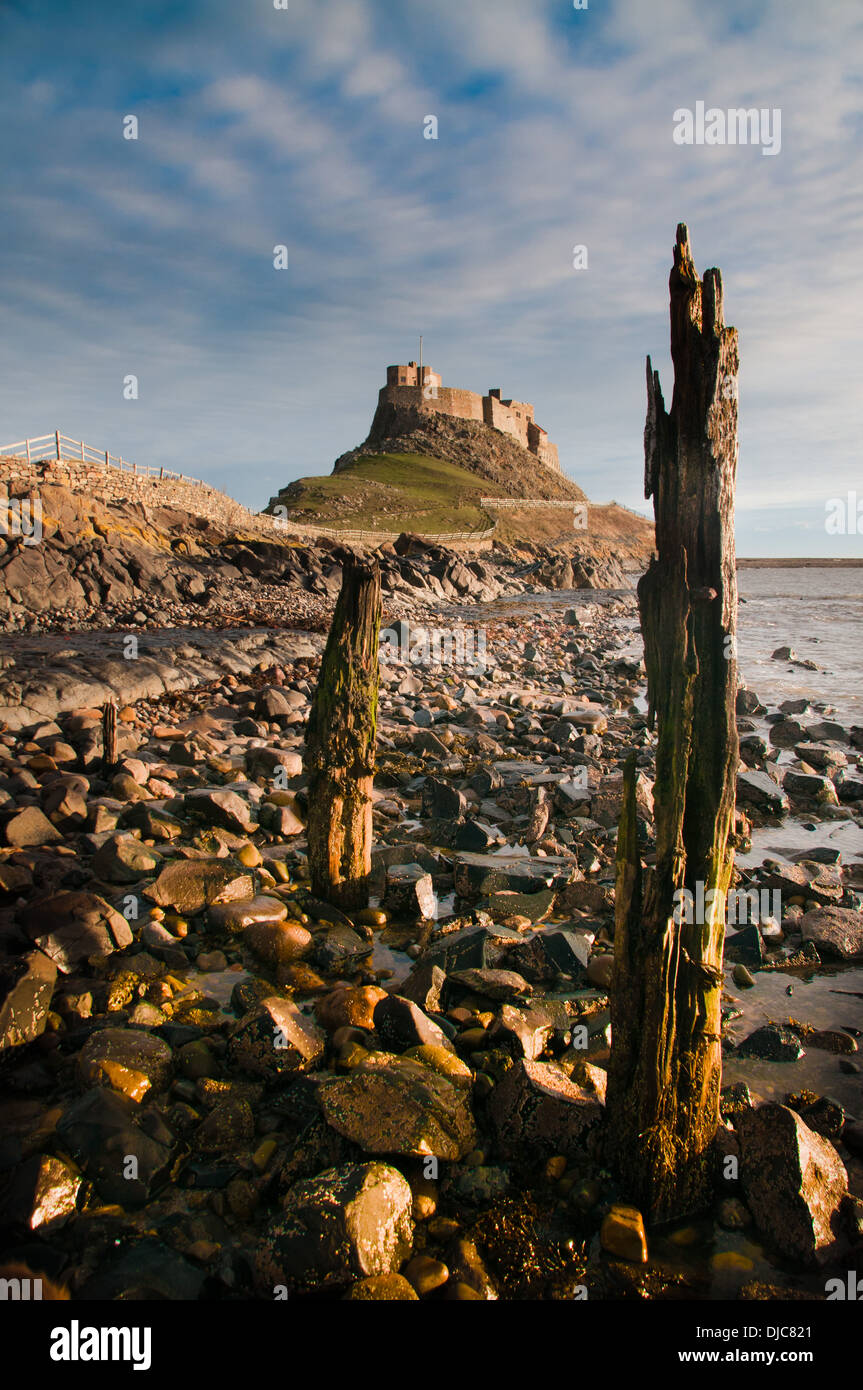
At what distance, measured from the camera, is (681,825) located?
3.29 m

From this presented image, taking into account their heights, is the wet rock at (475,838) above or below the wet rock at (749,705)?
below

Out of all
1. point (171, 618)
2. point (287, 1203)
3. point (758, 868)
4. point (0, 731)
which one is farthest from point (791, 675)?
point (287, 1203)

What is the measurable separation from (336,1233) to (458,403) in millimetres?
141971

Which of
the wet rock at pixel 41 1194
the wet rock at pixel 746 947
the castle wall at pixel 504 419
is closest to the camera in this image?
the wet rock at pixel 41 1194

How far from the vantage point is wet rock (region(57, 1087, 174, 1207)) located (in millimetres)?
3219

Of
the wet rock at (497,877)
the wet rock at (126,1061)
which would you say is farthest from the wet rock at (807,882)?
the wet rock at (126,1061)

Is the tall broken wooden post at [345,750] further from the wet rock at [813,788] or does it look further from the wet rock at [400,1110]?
the wet rock at [813,788]

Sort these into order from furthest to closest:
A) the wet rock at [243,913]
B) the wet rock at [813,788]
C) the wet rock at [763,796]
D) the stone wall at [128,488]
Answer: the stone wall at [128,488], the wet rock at [813,788], the wet rock at [763,796], the wet rock at [243,913]

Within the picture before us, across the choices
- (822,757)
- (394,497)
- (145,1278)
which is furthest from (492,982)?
(394,497)

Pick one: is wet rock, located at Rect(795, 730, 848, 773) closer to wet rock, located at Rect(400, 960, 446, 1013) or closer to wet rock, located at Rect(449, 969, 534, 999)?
wet rock, located at Rect(449, 969, 534, 999)

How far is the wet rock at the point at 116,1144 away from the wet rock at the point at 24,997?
27.9 inches

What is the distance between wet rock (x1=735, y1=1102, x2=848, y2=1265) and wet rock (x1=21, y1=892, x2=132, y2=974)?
12.9 feet

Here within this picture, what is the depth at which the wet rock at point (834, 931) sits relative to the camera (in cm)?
571

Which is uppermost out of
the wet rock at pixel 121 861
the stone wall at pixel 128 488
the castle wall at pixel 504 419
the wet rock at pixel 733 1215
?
the castle wall at pixel 504 419
